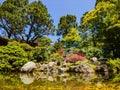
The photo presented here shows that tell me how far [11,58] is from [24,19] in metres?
17.4

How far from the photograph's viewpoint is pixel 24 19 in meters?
43.5

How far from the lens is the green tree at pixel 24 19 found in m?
43.0

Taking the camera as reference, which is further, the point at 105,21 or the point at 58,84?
the point at 105,21

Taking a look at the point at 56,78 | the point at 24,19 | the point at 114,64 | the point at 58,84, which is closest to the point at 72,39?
the point at 24,19

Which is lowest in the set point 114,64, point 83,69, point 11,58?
point 83,69

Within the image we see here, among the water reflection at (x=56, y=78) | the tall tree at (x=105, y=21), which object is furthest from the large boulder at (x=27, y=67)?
the tall tree at (x=105, y=21)

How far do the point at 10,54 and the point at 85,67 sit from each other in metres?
6.40

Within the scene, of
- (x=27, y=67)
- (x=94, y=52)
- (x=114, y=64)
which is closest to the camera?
(x=114, y=64)

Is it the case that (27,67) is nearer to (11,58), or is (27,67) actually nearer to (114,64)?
(11,58)

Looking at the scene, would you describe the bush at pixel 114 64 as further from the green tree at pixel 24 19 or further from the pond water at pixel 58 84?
the green tree at pixel 24 19

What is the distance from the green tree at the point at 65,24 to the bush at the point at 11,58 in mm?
24804

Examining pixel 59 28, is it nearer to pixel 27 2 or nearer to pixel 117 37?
pixel 27 2

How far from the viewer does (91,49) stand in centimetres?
3406

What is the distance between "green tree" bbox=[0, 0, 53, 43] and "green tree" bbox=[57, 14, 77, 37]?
7178mm
